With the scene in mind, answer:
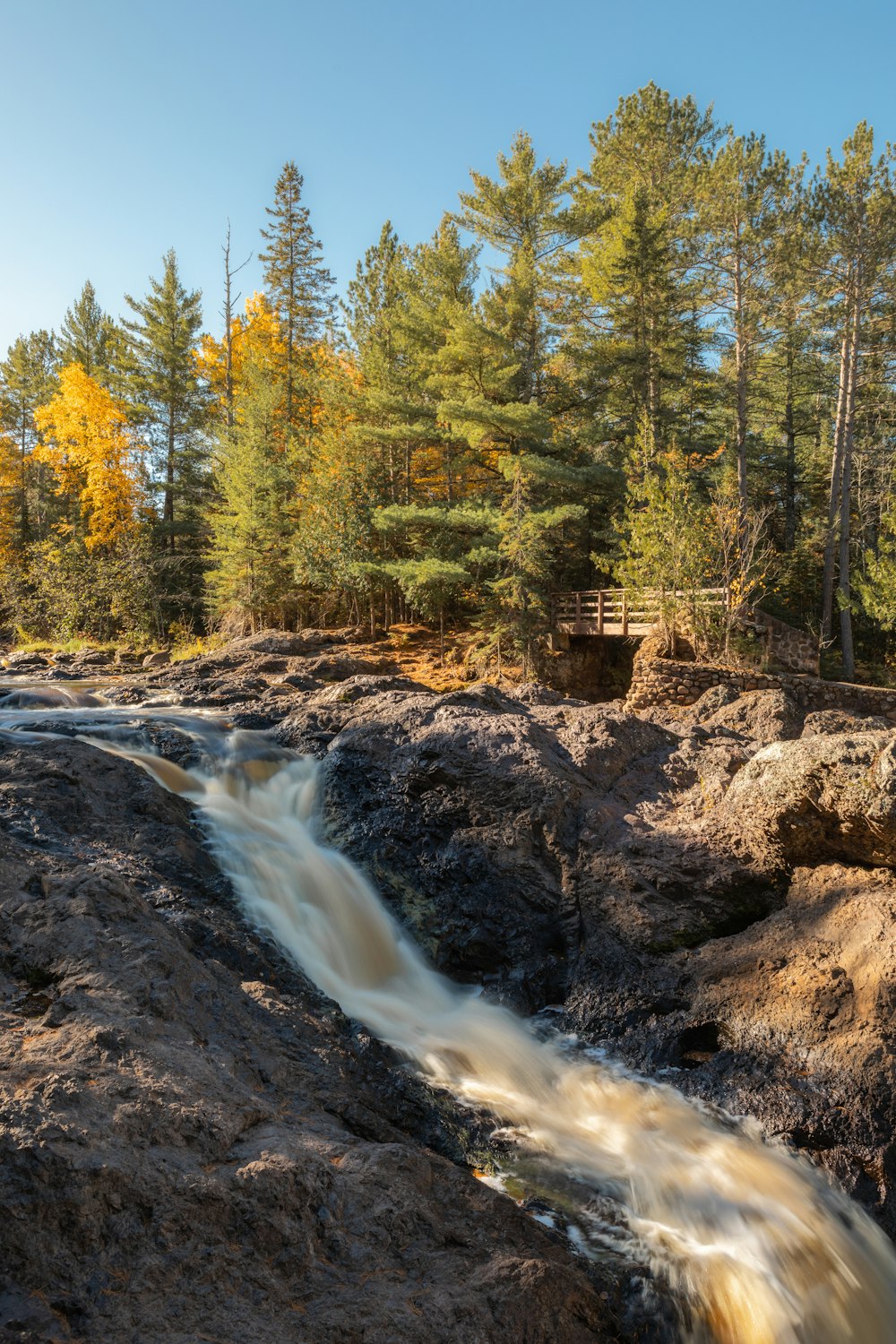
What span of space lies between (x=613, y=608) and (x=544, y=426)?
17.0ft

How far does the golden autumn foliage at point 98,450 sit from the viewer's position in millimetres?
28422

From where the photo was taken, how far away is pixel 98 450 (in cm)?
2870

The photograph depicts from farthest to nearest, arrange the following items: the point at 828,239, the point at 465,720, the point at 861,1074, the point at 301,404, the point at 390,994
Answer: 1. the point at 301,404
2. the point at 828,239
3. the point at 465,720
4. the point at 390,994
5. the point at 861,1074

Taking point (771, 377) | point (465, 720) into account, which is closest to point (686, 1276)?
point (465, 720)

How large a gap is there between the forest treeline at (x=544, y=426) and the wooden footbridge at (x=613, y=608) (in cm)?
35

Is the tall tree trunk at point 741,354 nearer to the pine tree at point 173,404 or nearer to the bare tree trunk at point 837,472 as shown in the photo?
the bare tree trunk at point 837,472

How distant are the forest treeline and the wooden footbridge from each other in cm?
35

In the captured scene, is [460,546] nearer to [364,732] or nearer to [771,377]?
[364,732]

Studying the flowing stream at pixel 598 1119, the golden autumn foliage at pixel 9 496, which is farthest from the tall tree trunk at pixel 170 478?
the flowing stream at pixel 598 1119

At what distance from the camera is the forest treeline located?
65.4 feet

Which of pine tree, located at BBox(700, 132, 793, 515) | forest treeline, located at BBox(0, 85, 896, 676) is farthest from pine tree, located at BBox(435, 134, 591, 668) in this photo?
pine tree, located at BBox(700, 132, 793, 515)

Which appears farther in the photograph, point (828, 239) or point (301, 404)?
point (301, 404)

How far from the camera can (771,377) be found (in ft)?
99.7

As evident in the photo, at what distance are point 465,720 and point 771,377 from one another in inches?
1130
